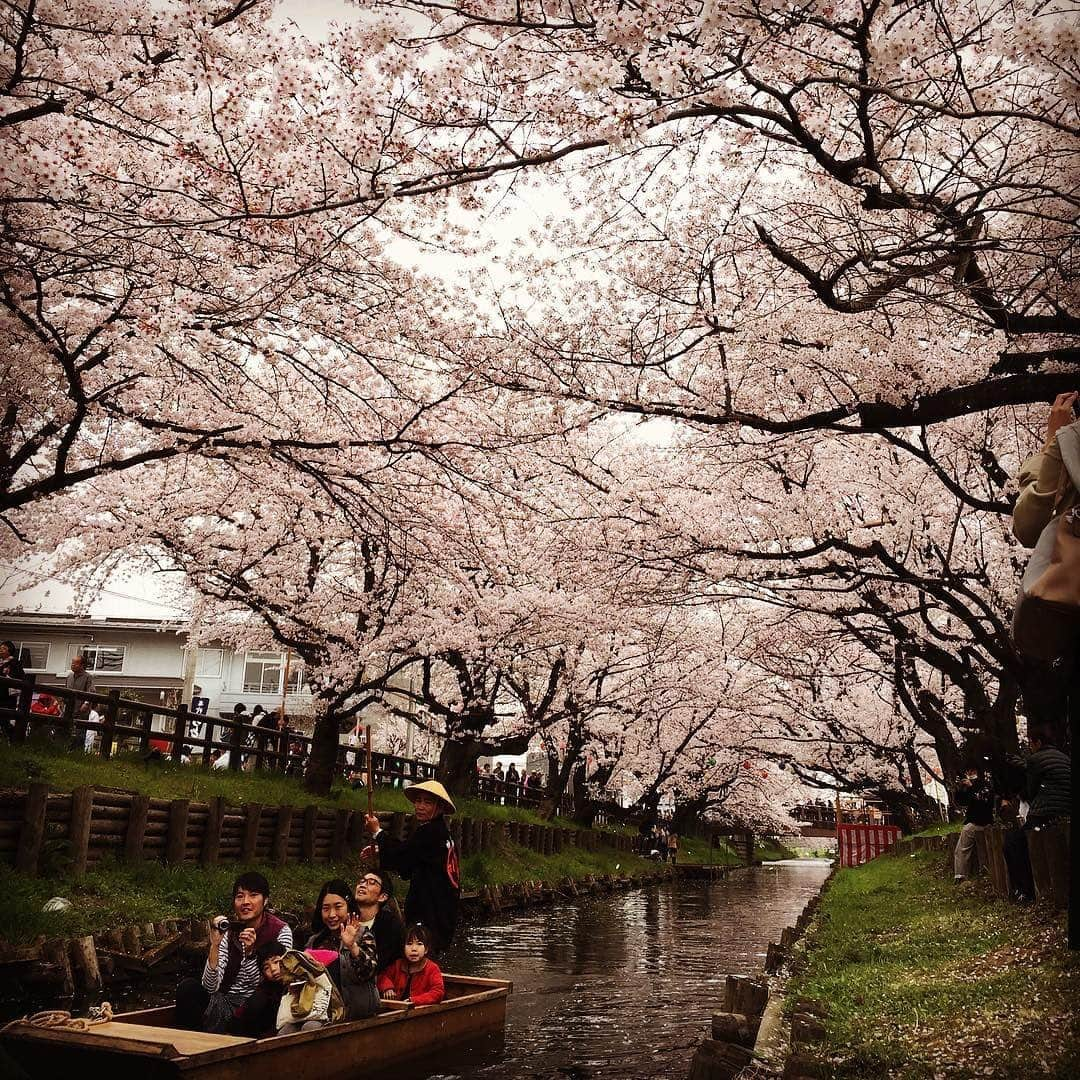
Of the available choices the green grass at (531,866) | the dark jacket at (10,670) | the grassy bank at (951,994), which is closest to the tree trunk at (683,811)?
the green grass at (531,866)

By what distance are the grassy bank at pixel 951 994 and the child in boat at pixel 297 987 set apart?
139 inches

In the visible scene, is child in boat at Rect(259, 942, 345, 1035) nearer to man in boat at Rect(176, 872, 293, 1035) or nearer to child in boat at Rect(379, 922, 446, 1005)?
man in boat at Rect(176, 872, 293, 1035)

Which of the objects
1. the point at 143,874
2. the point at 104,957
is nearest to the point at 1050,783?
the point at 104,957

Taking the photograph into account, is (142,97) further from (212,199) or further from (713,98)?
(713,98)

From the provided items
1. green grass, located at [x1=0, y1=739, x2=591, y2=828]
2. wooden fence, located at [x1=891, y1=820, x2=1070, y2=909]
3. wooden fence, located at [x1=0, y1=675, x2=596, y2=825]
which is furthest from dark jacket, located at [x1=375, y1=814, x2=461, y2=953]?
wooden fence, located at [x1=0, y1=675, x2=596, y2=825]

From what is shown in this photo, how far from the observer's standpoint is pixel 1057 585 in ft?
12.1

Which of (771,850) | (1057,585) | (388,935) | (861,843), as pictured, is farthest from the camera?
(771,850)

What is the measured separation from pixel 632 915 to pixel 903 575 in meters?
13.0

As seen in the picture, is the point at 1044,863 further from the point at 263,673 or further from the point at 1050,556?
the point at 263,673

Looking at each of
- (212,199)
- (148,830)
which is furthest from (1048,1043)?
(148,830)

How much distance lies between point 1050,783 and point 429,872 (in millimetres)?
6326

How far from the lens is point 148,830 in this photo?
1321 centimetres

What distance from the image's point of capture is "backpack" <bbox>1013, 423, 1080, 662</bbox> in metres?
3.69

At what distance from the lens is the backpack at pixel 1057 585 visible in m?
3.69
